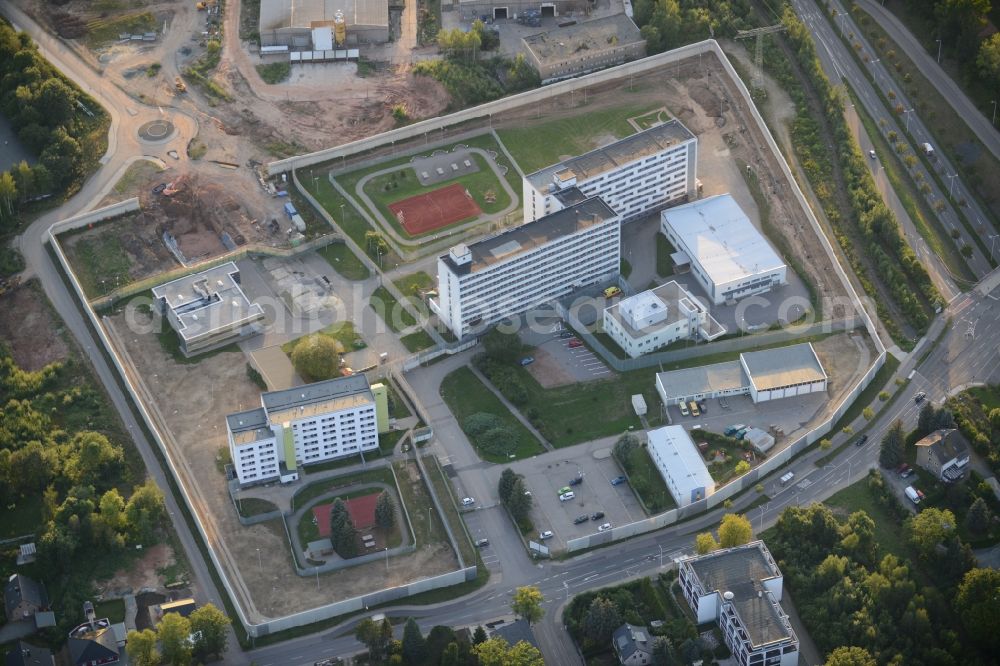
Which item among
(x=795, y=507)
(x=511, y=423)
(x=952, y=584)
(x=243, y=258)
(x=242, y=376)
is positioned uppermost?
(x=243, y=258)

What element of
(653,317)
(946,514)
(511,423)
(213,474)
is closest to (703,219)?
(653,317)

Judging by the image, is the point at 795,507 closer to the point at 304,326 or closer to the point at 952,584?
the point at 952,584

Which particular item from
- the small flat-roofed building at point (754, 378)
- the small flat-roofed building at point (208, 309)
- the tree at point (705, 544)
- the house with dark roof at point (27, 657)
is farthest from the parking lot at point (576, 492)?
the house with dark roof at point (27, 657)

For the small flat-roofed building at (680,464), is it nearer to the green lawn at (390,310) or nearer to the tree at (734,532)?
the tree at (734,532)

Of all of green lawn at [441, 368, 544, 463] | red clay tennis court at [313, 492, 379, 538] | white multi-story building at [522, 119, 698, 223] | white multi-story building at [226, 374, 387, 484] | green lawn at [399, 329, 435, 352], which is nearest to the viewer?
red clay tennis court at [313, 492, 379, 538]

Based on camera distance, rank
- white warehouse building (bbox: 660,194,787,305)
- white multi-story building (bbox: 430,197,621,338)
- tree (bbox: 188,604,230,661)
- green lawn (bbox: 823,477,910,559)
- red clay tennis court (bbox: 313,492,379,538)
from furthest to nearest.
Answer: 1. white warehouse building (bbox: 660,194,787,305)
2. white multi-story building (bbox: 430,197,621,338)
3. red clay tennis court (bbox: 313,492,379,538)
4. green lawn (bbox: 823,477,910,559)
5. tree (bbox: 188,604,230,661)

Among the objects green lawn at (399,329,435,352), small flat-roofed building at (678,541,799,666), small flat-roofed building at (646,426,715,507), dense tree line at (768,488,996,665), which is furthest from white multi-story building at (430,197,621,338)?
small flat-roofed building at (678,541,799,666)

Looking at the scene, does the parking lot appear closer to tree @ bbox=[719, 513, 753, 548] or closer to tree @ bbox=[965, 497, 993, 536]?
tree @ bbox=[719, 513, 753, 548]
